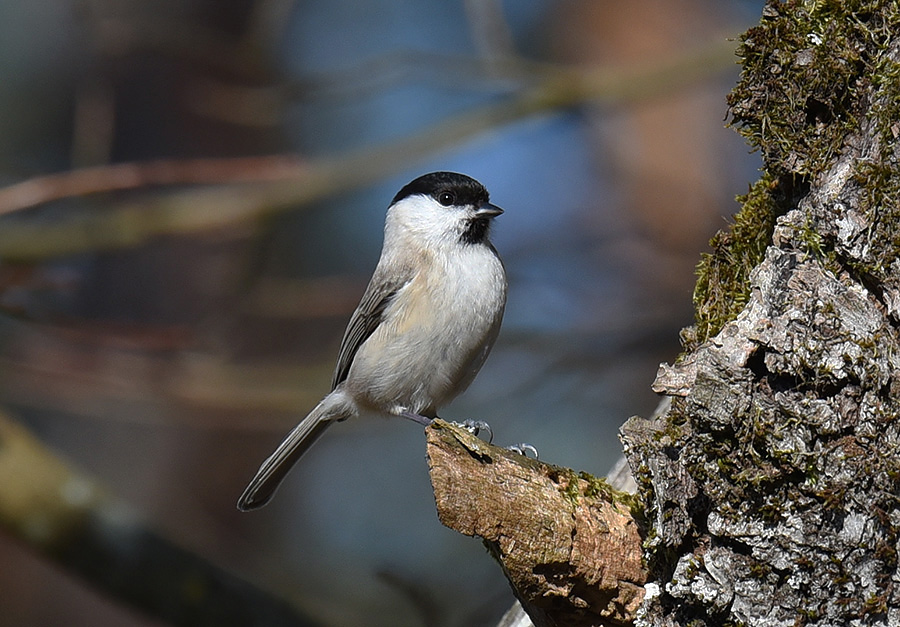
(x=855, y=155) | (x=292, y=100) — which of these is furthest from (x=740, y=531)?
(x=292, y=100)

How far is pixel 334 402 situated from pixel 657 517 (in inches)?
74.9

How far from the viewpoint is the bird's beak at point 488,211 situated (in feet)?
11.0

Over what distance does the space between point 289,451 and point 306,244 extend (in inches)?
139

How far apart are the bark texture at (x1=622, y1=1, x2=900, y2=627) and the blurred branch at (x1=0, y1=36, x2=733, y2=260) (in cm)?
196

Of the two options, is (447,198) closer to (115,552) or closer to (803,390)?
(115,552)

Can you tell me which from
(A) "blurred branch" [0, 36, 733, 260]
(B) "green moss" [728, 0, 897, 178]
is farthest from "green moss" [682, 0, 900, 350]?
(A) "blurred branch" [0, 36, 733, 260]

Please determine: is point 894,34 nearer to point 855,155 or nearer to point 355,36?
point 855,155

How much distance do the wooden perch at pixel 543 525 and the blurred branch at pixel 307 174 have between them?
190 centimetres

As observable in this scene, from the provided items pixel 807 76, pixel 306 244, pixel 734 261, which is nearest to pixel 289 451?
pixel 734 261

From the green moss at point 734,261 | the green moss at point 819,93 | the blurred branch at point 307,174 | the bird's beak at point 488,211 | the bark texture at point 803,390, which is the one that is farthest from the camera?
the blurred branch at point 307,174

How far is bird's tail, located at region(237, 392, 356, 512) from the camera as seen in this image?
328 cm

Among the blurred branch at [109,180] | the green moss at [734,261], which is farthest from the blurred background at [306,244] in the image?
the green moss at [734,261]

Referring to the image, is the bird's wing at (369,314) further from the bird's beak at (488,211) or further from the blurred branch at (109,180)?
the blurred branch at (109,180)

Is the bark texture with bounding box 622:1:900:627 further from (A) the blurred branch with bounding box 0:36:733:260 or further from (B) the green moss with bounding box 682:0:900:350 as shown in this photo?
(A) the blurred branch with bounding box 0:36:733:260
